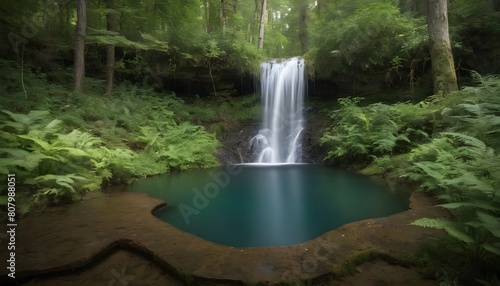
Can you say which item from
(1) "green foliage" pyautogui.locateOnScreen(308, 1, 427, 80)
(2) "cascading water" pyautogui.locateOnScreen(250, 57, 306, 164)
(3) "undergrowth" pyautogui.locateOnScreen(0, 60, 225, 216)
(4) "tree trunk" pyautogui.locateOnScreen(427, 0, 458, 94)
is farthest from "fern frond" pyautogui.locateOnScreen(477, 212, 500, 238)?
(2) "cascading water" pyautogui.locateOnScreen(250, 57, 306, 164)

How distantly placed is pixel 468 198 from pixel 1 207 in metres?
5.80

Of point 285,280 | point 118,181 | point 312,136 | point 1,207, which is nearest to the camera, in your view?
point 285,280

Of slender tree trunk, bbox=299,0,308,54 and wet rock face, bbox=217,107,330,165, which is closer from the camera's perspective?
wet rock face, bbox=217,107,330,165

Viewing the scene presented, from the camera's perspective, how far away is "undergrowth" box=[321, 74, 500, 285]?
2.09m

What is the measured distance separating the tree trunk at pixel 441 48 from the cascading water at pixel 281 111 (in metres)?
5.57

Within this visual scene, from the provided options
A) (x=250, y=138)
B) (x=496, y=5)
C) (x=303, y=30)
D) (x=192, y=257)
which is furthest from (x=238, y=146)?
(x=303, y=30)

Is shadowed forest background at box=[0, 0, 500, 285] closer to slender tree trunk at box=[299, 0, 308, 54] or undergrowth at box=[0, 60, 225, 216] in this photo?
undergrowth at box=[0, 60, 225, 216]

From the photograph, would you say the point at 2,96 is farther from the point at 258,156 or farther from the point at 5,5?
the point at 258,156

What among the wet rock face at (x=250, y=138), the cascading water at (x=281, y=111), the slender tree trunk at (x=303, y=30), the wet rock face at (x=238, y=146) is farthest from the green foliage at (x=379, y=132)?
the slender tree trunk at (x=303, y=30)

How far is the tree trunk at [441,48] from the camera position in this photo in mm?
7688

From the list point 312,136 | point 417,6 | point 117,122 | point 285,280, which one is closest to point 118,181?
point 117,122

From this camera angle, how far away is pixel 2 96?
7148 mm

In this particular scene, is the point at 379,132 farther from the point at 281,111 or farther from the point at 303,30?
the point at 303,30

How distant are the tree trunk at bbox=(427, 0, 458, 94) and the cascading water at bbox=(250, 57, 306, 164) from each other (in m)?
5.57
